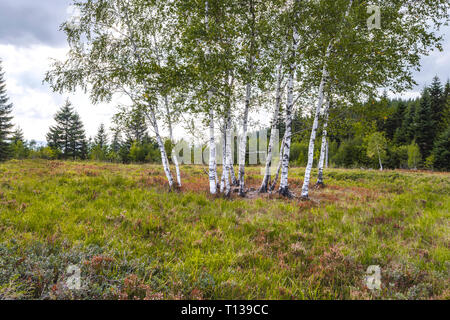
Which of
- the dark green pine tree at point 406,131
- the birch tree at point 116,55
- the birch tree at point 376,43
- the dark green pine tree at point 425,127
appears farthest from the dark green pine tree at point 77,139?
the dark green pine tree at point 425,127

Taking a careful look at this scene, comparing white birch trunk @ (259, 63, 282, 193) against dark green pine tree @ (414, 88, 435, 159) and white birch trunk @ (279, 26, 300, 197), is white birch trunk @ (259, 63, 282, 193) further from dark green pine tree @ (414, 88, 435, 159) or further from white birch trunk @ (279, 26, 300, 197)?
dark green pine tree @ (414, 88, 435, 159)

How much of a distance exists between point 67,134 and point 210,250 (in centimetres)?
6282

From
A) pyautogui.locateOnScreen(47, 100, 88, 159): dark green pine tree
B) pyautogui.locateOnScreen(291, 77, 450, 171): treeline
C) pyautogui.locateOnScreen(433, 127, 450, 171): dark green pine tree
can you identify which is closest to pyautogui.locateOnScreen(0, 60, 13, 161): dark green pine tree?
pyautogui.locateOnScreen(47, 100, 88, 159): dark green pine tree

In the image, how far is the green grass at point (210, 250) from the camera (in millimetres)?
2971

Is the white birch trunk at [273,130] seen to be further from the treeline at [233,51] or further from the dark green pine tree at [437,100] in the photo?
the dark green pine tree at [437,100]

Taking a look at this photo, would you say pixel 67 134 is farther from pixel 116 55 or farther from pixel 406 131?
pixel 406 131

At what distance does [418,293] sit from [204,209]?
588cm

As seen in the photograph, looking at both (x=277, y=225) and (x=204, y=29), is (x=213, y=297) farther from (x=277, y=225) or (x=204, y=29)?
(x=204, y=29)

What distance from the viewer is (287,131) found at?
404 inches

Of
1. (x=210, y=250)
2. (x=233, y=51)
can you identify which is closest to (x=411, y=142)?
(x=233, y=51)

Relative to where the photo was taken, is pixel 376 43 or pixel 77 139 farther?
pixel 77 139

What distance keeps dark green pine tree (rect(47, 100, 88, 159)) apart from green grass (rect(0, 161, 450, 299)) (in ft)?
179

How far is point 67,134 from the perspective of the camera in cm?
5050

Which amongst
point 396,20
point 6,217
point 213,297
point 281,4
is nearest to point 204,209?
point 213,297
